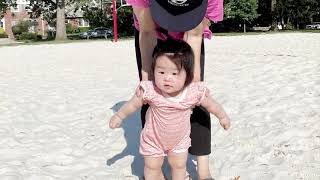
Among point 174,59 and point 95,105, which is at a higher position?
point 174,59

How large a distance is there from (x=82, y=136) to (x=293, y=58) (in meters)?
6.82

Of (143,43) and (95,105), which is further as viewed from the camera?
(95,105)

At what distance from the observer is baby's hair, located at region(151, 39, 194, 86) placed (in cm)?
285

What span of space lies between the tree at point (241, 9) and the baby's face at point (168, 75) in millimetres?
42180

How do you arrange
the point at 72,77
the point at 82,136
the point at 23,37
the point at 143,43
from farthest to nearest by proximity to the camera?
the point at 23,37
the point at 72,77
the point at 82,136
the point at 143,43

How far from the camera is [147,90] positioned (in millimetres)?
2980

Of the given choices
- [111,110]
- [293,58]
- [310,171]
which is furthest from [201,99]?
[293,58]

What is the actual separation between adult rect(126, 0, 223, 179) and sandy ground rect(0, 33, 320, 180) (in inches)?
16.6

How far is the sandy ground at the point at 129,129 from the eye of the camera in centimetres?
382

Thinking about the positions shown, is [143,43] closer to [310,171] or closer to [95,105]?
[310,171]

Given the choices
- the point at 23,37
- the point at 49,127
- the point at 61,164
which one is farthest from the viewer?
the point at 23,37

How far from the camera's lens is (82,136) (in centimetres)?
511

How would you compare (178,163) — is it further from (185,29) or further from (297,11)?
(297,11)

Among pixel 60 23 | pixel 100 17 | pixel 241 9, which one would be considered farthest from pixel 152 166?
pixel 100 17
